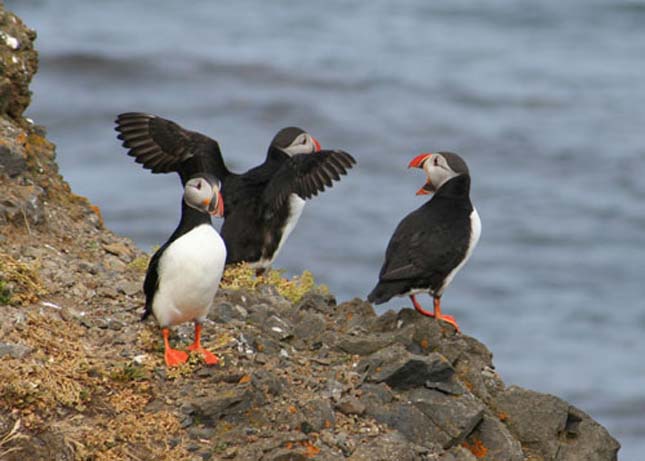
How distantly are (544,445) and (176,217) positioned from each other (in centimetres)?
1016

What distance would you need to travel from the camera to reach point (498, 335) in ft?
46.5

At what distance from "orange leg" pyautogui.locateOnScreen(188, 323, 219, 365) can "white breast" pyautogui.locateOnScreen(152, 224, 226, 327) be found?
2.8 inches

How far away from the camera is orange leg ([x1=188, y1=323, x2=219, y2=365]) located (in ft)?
20.6

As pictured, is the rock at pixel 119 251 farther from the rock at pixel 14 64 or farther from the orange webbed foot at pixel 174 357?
the orange webbed foot at pixel 174 357

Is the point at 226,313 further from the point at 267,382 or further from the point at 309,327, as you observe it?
the point at 267,382

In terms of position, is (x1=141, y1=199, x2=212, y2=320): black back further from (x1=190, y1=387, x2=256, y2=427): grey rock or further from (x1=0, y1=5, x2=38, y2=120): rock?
(x1=0, y1=5, x2=38, y2=120): rock

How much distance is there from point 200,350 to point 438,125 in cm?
1360

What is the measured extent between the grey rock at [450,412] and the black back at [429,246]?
1343 millimetres

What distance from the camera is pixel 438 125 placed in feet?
64.2

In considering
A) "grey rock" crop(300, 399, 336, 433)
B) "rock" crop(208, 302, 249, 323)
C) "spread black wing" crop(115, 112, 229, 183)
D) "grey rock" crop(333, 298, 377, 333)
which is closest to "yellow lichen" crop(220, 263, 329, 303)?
"grey rock" crop(333, 298, 377, 333)

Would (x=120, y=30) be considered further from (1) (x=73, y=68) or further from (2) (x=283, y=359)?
(2) (x=283, y=359)

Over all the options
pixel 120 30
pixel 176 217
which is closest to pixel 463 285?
pixel 176 217

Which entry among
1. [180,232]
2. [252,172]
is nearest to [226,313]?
[180,232]

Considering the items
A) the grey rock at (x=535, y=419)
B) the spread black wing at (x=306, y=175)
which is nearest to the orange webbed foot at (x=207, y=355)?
the grey rock at (x=535, y=419)
